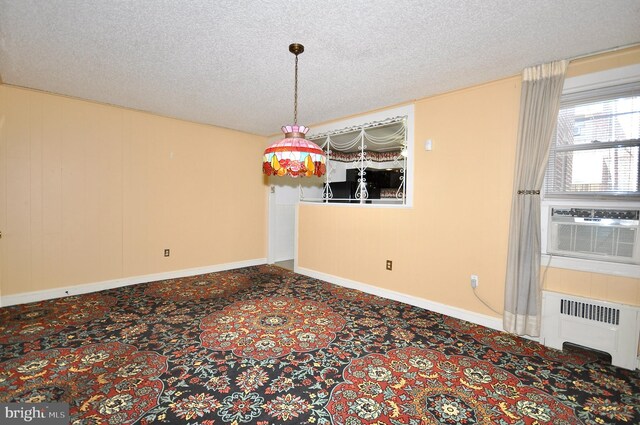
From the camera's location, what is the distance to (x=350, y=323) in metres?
3.14

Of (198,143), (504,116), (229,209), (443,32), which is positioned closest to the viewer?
(443,32)

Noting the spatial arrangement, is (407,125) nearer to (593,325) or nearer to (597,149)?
(597,149)

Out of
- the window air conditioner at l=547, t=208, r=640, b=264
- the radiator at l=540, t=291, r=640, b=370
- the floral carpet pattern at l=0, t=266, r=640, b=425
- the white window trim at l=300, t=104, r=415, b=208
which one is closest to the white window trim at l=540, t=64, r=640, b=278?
the window air conditioner at l=547, t=208, r=640, b=264

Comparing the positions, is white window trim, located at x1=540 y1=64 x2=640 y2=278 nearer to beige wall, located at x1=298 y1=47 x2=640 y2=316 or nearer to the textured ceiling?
beige wall, located at x1=298 y1=47 x2=640 y2=316

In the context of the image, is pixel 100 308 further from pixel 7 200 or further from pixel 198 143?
pixel 198 143

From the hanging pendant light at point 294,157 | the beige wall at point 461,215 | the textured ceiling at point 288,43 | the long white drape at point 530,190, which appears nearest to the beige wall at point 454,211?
the beige wall at point 461,215

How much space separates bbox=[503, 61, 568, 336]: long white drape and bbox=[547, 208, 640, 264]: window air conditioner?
0.67 feet

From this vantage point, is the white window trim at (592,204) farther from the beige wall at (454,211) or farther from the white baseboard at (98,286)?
the white baseboard at (98,286)

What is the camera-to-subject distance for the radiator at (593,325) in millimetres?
2344

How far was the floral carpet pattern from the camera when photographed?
1.81m

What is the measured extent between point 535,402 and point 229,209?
498 centimetres

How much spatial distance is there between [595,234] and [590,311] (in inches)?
26.7

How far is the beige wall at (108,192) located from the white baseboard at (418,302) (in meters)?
2.04

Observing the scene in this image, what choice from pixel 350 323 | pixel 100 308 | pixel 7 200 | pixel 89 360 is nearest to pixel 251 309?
pixel 350 323
